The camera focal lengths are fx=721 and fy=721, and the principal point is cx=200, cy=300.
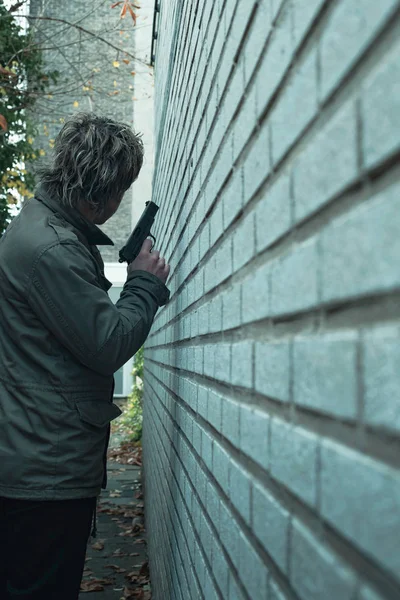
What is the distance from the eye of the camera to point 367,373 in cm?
67

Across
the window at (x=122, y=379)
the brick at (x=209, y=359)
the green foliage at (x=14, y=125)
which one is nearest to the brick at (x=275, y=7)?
the brick at (x=209, y=359)

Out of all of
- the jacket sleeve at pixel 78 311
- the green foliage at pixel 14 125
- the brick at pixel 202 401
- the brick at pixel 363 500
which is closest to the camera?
the brick at pixel 363 500

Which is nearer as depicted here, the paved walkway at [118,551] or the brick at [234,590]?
the brick at [234,590]

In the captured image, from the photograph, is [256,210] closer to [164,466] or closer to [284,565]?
[284,565]

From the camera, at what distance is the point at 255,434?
118cm

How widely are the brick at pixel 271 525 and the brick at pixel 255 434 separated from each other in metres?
0.05

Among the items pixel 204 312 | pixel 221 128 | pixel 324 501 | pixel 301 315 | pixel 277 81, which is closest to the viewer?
pixel 324 501

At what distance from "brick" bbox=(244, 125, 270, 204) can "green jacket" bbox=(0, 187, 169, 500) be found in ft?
3.67

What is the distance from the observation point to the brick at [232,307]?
4.54 ft

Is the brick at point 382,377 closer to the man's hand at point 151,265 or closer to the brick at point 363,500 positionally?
the brick at point 363,500

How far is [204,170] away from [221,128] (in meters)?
0.35

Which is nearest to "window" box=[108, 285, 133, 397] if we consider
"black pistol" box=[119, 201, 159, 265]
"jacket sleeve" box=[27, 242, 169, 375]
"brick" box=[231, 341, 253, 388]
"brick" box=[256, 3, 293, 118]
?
"black pistol" box=[119, 201, 159, 265]

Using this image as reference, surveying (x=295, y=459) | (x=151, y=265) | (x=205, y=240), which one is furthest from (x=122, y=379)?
(x=295, y=459)

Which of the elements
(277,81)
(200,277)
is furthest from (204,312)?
(277,81)
